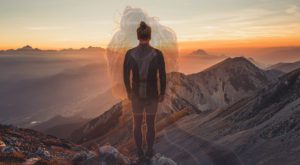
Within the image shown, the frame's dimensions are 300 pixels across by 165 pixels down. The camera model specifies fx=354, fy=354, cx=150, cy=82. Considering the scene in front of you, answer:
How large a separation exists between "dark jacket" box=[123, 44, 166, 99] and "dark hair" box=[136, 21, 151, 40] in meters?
0.28

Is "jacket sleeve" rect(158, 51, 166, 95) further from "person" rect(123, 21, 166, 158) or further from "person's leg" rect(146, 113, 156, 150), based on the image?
"person's leg" rect(146, 113, 156, 150)

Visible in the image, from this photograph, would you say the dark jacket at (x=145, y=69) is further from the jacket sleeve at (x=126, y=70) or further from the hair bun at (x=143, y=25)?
the hair bun at (x=143, y=25)

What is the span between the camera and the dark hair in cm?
1015

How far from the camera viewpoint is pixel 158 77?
10.6 m

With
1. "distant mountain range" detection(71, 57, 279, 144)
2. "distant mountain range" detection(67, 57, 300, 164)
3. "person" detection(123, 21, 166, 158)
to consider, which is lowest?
"distant mountain range" detection(71, 57, 279, 144)

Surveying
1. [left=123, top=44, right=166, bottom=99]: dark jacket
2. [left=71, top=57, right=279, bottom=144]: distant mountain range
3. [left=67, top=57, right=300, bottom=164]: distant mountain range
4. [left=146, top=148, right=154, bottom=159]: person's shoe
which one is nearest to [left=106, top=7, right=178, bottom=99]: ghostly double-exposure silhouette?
[left=123, top=44, right=166, bottom=99]: dark jacket

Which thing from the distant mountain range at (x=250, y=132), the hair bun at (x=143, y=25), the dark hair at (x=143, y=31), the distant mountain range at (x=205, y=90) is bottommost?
the distant mountain range at (x=205, y=90)

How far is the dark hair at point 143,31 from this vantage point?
10.1 meters

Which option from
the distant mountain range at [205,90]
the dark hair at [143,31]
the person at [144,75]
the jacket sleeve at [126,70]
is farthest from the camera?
the distant mountain range at [205,90]

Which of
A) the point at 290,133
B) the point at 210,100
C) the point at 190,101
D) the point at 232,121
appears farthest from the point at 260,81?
the point at 290,133

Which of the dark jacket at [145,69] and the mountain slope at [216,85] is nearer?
the dark jacket at [145,69]

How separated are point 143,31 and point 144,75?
129 centimetres

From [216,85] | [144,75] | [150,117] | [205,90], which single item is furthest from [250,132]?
[216,85]

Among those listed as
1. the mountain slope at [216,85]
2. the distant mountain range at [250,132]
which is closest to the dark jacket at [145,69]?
the distant mountain range at [250,132]
